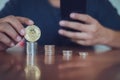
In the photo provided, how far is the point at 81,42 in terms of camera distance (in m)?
1.22

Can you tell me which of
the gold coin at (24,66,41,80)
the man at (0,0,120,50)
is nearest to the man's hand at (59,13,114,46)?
the man at (0,0,120,50)

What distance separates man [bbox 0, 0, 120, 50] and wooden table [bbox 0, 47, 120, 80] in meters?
0.09

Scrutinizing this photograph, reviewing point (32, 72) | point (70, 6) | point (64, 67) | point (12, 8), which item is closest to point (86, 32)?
point (70, 6)

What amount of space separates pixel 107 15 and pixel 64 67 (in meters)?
1.03

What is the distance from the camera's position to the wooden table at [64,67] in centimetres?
70

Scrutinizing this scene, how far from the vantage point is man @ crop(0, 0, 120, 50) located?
114 centimetres

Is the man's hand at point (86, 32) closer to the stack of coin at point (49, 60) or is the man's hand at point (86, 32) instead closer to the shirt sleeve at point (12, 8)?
the stack of coin at point (49, 60)

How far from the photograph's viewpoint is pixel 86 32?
120 cm

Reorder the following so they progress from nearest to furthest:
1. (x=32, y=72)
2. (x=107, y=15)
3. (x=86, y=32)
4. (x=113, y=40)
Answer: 1. (x=32, y=72)
2. (x=86, y=32)
3. (x=113, y=40)
4. (x=107, y=15)

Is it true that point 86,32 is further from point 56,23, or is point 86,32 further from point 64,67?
point 56,23

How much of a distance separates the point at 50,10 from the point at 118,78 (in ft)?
3.61

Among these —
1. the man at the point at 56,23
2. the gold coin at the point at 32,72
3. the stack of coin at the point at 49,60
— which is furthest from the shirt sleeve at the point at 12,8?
the gold coin at the point at 32,72

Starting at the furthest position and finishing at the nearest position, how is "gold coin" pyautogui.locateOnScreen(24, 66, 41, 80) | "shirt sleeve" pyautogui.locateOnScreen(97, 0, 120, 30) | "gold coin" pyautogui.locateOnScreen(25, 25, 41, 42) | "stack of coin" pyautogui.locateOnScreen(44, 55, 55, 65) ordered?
"shirt sleeve" pyautogui.locateOnScreen(97, 0, 120, 30), "gold coin" pyautogui.locateOnScreen(25, 25, 41, 42), "stack of coin" pyautogui.locateOnScreen(44, 55, 55, 65), "gold coin" pyautogui.locateOnScreen(24, 66, 41, 80)

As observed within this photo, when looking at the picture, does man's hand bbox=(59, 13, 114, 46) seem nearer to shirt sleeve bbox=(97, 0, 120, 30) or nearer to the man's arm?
the man's arm
